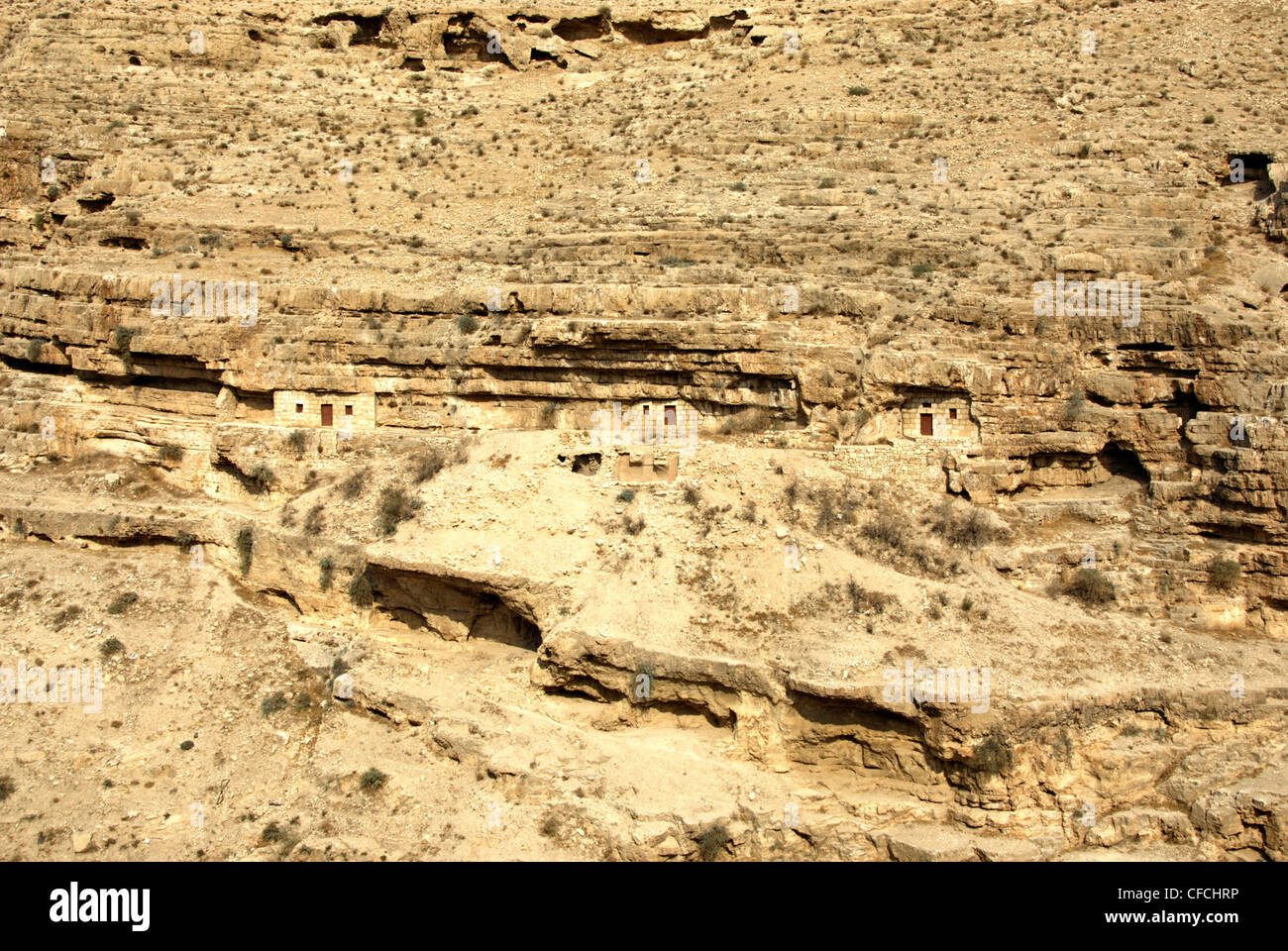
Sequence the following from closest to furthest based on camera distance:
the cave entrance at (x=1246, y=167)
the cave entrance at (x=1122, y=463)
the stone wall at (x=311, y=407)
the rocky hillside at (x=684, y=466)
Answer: the rocky hillside at (x=684, y=466), the cave entrance at (x=1122, y=463), the stone wall at (x=311, y=407), the cave entrance at (x=1246, y=167)

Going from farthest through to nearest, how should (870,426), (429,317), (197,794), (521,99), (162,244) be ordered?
(521,99) → (162,244) → (429,317) → (870,426) → (197,794)

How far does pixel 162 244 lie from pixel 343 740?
13.0 meters

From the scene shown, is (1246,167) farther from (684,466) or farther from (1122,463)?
(684,466)

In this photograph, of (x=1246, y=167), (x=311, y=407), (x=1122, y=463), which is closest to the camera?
(x=1122, y=463)

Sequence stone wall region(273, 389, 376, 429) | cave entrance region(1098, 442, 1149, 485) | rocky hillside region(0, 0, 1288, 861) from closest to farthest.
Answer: rocky hillside region(0, 0, 1288, 861) < cave entrance region(1098, 442, 1149, 485) < stone wall region(273, 389, 376, 429)

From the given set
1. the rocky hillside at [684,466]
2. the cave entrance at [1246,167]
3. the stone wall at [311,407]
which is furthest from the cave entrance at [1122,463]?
the stone wall at [311,407]

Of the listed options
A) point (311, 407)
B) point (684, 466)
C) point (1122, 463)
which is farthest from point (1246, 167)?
point (311, 407)

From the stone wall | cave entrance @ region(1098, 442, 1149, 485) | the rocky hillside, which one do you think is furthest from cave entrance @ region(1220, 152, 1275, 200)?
the stone wall

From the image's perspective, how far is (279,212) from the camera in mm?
22625

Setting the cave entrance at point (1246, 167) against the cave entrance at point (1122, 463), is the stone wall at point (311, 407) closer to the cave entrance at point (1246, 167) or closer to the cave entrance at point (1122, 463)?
the cave entrance at point (1122, 463)

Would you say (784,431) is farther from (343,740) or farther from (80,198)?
(80,198)

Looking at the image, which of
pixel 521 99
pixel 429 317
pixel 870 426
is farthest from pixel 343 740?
pixel 521 99

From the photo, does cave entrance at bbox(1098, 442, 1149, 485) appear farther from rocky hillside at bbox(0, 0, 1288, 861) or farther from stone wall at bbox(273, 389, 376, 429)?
stone wall at bbox(273, 389, 376, 429)

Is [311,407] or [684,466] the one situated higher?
[311,407]
